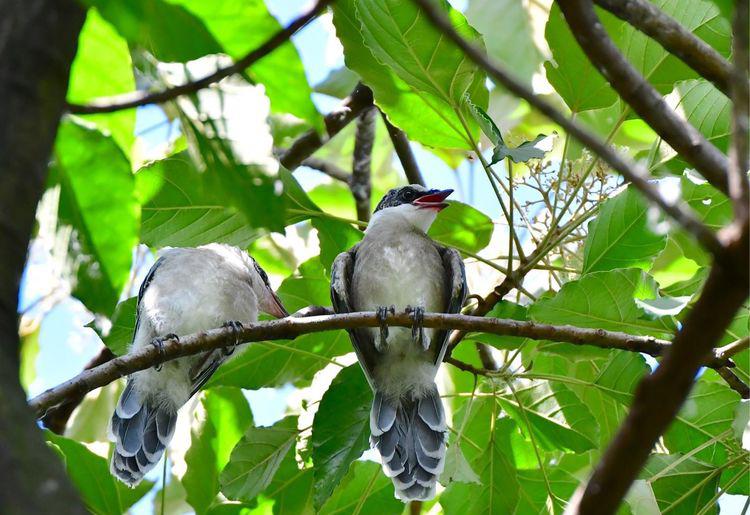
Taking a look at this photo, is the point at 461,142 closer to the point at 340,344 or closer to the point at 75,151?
the point at 340,344

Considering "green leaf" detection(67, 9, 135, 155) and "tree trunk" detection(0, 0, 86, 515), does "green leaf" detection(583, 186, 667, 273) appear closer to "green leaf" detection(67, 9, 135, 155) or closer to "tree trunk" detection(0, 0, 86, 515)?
"green leaf" detection(67, 9, 135, 155)

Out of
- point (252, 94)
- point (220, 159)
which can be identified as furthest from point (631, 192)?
point (220, 159)

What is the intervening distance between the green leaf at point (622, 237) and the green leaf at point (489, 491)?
98cm

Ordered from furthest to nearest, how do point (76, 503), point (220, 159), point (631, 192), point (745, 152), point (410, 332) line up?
point (410, 332), point (631, 192), point (220, 159), point (745, 152), point (76, 503)

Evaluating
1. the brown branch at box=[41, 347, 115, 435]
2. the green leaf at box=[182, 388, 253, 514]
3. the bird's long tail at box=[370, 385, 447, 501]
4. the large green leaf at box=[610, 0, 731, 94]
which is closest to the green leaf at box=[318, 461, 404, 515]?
the bird's long tail at box=[370, 385, 447, 501]

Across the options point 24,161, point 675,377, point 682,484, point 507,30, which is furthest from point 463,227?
point 24,161

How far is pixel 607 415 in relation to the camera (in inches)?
→ 196

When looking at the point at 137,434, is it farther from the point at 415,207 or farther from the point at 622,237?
the point at 622,237

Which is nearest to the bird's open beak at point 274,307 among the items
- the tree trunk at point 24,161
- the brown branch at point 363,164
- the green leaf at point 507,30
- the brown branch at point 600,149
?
the brown branch at point 363,164

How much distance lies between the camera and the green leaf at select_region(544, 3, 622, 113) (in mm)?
4074

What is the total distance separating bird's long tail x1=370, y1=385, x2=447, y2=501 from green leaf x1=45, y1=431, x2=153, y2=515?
3.99 ft

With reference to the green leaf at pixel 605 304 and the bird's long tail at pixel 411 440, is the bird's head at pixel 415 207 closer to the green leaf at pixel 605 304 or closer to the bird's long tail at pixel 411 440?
the bird's long tail at pixel 411 440

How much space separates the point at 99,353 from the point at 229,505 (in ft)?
5.08

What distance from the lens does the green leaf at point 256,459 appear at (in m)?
4.40
